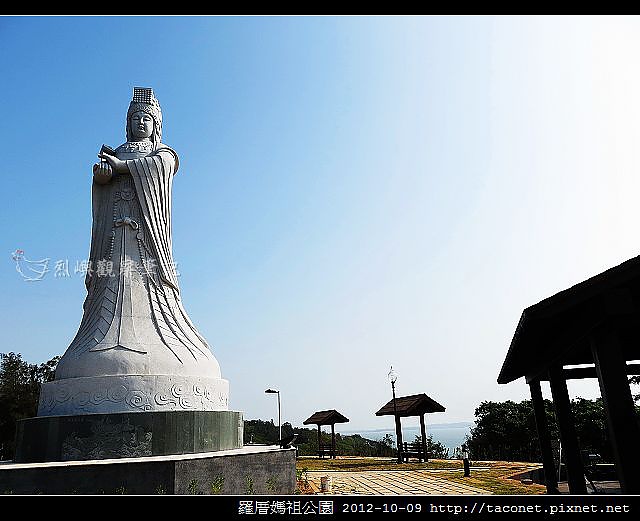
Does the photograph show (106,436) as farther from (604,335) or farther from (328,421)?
(328,421)

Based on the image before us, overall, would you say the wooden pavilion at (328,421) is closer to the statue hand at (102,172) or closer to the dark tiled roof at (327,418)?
the dark tiled roof at (327,418)

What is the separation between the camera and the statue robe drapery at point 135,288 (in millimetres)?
7340

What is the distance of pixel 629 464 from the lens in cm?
331

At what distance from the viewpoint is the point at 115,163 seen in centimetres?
875

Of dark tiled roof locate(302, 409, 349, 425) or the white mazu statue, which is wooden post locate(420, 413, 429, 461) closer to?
dark tiled roof locate(302, 409, 349, 425)

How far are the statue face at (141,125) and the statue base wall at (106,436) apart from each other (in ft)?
18.5

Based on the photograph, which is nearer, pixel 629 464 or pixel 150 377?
pixel 629 464

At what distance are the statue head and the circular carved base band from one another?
5.01m

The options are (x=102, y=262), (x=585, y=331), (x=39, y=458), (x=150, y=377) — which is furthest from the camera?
(x=102, y=262)

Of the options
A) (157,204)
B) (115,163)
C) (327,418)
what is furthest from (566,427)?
(327,418)

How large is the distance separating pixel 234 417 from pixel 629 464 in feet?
19.6

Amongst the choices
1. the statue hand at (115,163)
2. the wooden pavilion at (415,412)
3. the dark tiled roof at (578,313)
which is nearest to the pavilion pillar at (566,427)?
the dark tiled roof at (578,313)
